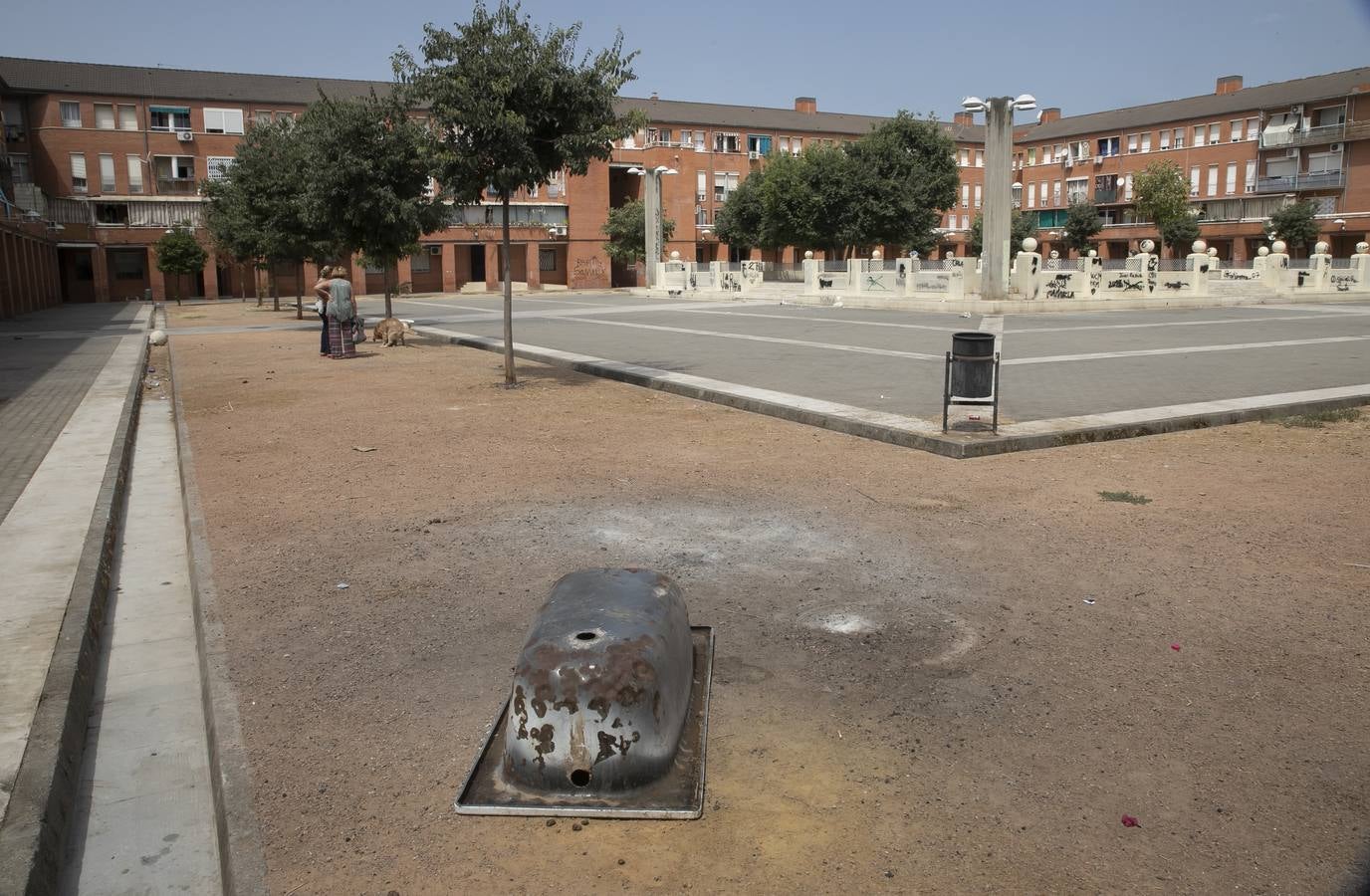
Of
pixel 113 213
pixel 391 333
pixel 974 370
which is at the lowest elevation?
pixel 391 333

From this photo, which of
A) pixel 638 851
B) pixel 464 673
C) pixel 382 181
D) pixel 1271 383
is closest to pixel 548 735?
pixel 638 851

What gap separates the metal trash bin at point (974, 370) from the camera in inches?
366

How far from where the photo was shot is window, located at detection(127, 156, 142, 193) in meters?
59.7

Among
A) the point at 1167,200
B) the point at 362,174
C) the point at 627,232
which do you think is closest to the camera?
the point at 362,174

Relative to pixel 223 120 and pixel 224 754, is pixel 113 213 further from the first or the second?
pixel 224 754

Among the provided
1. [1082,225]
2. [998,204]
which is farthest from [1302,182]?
[998,204]

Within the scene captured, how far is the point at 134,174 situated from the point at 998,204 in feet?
165

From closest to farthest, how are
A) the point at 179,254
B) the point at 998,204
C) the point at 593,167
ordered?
the point at 998,204 → the point at 179,254 → the point at 593,167

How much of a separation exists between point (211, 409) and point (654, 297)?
3578 centimetres

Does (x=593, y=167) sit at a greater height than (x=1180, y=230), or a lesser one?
greater

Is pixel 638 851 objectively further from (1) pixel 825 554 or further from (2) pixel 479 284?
(2) pixel 479 284

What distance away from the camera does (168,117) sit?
60906 millimetres

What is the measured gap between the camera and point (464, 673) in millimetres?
4473

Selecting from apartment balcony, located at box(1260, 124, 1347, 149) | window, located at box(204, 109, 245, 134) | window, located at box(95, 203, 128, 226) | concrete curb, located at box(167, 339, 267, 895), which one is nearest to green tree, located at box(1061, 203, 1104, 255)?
apartment balcony, located at box(1260, 124, 1347, 149)
